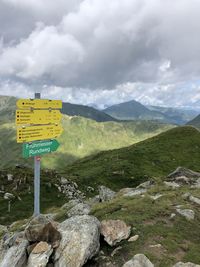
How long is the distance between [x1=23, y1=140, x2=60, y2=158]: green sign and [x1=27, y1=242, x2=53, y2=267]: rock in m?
4.90

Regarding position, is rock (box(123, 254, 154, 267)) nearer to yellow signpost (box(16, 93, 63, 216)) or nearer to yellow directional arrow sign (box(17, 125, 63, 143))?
yellow signpost (box(16, 93, 63, 216))

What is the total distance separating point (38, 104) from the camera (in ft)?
64.8

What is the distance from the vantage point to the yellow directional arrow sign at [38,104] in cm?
1867

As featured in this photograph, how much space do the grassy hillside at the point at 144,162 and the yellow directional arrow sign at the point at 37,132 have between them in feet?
148

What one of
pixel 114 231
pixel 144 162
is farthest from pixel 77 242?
pixel 144 162

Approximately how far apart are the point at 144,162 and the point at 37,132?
69588 mm

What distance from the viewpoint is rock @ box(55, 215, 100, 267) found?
16.3m

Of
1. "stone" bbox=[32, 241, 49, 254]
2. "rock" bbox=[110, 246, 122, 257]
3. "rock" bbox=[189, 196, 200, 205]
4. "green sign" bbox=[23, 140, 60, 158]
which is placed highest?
"green sign" bbox=[23, 140, 60, 158]

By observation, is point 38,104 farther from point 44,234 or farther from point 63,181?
point 63,181

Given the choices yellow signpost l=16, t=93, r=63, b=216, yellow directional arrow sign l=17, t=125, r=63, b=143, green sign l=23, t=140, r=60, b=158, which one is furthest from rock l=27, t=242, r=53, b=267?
yellow directional arrow sign l=17, t=125, r=63, b=143

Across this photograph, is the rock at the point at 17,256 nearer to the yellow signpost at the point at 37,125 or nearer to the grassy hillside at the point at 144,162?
the yellow signpost at the point at 37,125

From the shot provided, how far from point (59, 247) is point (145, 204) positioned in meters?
8.64

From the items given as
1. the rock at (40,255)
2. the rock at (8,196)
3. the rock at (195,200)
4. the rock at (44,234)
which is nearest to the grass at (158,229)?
the rock at (195,200)

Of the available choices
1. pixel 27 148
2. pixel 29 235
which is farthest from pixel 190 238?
pixel 27 148
